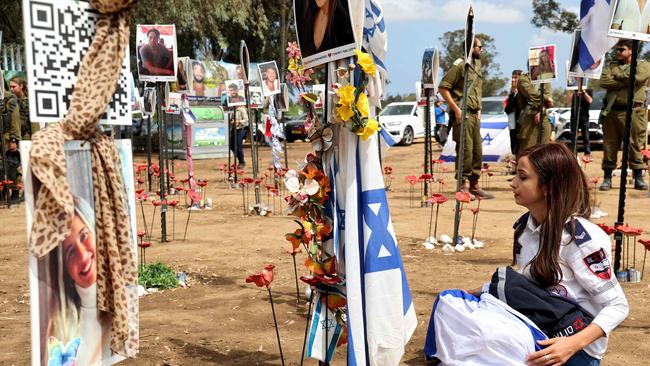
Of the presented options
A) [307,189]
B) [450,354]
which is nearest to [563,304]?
[450,354]

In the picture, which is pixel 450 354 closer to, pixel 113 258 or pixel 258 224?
pixel 113 258

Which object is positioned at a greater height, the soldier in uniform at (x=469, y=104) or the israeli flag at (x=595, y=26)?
the israeli flag at (x=595, y=26)

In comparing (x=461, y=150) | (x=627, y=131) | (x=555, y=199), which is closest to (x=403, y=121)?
(x=461, y=150)

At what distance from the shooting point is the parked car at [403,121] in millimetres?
25391

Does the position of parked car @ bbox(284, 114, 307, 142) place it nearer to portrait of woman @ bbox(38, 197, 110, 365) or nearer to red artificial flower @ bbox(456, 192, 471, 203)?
red artificial flower @ bbox(456, 192, 471, 203)

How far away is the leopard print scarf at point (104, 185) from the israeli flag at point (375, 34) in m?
1.18

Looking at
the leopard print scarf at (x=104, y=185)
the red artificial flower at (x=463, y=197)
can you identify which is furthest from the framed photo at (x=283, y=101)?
the leopard print scarf at (x=104, y=185)

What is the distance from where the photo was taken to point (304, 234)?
362 cm

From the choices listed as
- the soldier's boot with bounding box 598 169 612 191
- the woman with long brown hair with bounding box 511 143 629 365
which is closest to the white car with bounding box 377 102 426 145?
the soldier's boot with bounding box 598 169 612 191

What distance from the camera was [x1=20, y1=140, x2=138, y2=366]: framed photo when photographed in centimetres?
254

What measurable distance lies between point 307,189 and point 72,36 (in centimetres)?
132

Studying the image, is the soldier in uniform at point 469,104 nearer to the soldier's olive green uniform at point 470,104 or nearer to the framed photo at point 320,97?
the soldier's olive green uniform at point 470,104

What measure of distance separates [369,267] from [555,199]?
0.92 m

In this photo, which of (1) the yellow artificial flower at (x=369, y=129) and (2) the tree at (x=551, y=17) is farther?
(2) the tree at (x=551, y=17)
